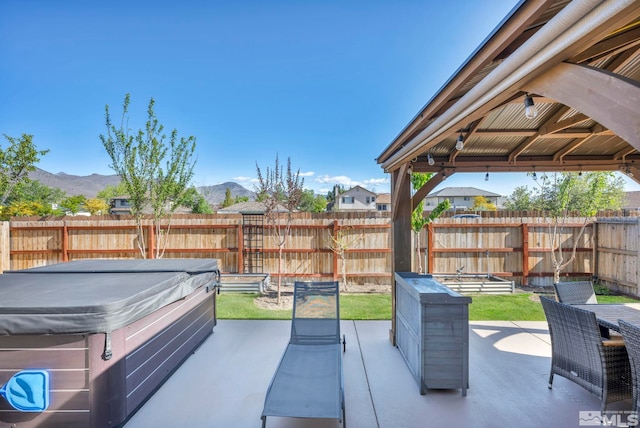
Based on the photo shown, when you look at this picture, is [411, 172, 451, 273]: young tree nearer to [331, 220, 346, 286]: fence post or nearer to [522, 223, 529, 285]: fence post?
[331, 220, 346, 286]: fence post

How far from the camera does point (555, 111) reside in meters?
3.22

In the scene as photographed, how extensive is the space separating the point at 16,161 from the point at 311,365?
10098 mm

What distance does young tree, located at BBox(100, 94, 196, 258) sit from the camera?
6551 mm

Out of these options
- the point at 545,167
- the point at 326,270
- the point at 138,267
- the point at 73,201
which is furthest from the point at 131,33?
the point at 73,201

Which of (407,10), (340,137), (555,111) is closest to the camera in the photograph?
(555,111)

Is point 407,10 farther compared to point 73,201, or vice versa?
point 73,201

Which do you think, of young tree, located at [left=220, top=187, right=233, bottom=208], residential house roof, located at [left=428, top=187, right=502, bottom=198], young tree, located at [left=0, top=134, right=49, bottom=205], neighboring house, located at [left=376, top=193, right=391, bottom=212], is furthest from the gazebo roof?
residential house roof, located at [left=428, top=187, right=502, bottom=198]

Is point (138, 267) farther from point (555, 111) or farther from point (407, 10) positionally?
point (407, 10)

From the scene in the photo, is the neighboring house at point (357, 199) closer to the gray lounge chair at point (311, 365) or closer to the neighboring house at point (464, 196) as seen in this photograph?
the neighboring house at point (464, 196)

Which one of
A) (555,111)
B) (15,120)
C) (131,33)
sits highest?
(131,33)

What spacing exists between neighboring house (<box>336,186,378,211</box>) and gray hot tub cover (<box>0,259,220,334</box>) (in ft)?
114

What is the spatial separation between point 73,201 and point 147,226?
33084 millimetres

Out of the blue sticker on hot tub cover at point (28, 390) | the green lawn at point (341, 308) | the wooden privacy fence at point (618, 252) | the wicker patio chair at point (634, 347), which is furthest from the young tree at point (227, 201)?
the wicker patio chair at point (634, 347)

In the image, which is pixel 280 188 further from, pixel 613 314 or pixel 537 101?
pixel 613 314
